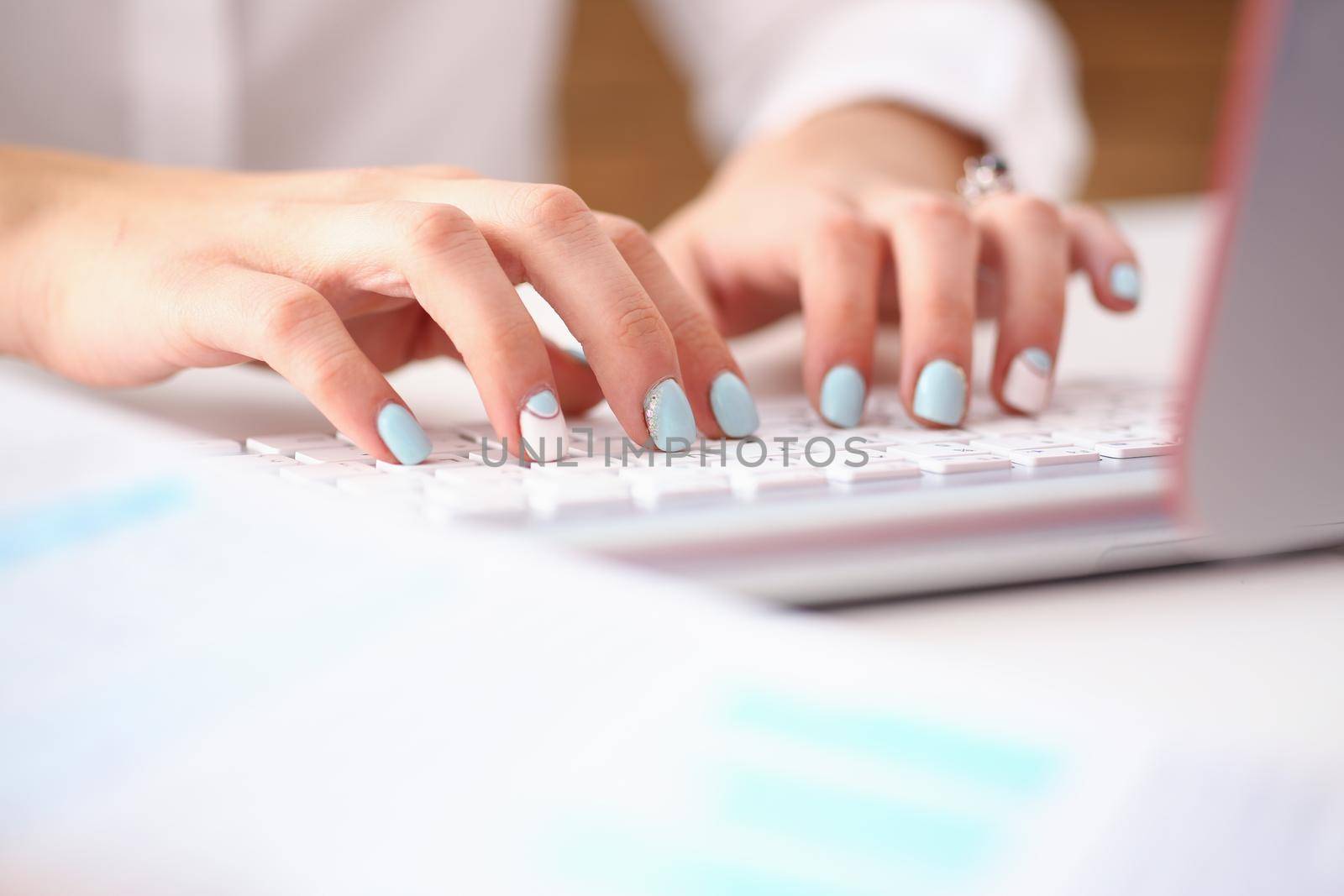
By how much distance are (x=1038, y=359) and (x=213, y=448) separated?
1.13 feet

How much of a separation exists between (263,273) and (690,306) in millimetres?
164

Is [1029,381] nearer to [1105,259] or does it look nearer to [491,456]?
[1105,259]

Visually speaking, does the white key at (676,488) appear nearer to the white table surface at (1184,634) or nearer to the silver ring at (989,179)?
the white table surface at (1184,634)

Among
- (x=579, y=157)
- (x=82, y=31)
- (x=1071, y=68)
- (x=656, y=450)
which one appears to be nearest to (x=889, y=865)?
(x=656, y=450)

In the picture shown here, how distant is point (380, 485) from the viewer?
35 cm

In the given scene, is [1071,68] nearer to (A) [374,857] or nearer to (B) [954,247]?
(B) [954,247]

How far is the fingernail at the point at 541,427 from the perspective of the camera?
0.39 meters

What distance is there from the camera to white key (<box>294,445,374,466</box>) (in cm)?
39

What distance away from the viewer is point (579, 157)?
2.28 m

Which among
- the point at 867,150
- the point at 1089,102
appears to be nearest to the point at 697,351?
the point at 867,150

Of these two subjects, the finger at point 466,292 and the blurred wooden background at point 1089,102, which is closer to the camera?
the finger at point 466,292

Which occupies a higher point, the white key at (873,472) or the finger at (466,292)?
the finger at (466,292)

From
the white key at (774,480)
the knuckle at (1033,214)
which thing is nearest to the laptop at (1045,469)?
the white key at (774,480)

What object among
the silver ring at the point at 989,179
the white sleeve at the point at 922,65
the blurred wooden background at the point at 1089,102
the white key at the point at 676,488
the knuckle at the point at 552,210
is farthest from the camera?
the blurred wooden background at the point at 1089,102
